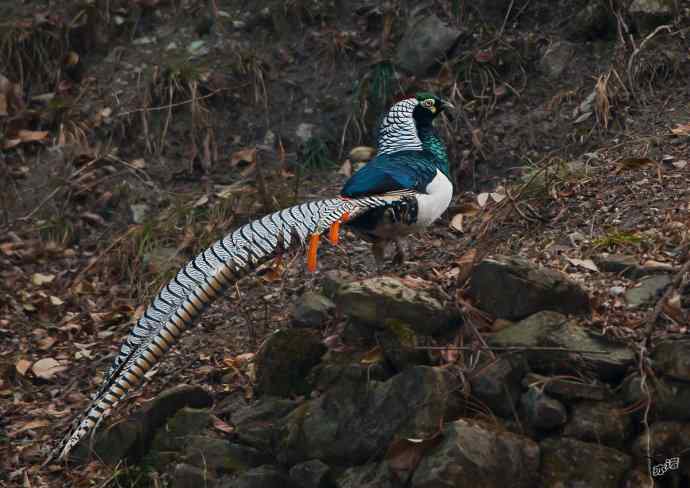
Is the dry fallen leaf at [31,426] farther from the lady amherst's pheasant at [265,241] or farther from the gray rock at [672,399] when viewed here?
the gray rock at [672,399]

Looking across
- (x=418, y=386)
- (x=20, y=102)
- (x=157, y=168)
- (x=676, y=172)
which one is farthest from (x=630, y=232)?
(x=20, y=102)

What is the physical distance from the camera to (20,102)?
6.88 m

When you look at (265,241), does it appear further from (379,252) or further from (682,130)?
(682,130)

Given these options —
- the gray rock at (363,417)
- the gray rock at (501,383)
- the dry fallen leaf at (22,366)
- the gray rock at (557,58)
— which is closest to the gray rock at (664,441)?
the gray rock at (501,383)

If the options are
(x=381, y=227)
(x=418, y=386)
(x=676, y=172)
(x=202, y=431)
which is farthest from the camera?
(x=676, y=172)

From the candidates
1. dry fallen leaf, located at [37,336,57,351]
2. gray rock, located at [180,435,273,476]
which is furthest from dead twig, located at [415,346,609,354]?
dry fallen leaf, located at [37,336,57,351]

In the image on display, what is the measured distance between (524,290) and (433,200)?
0.89 m

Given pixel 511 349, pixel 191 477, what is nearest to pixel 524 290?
pixel 511 349

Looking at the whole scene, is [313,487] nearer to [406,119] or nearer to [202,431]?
[202,431]

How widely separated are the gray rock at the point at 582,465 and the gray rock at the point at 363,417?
0.40 m

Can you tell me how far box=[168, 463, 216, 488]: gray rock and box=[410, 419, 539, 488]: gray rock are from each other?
868 millimetres

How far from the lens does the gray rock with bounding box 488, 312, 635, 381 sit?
3611 millimetres

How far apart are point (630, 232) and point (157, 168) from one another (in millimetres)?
3205

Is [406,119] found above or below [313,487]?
above
